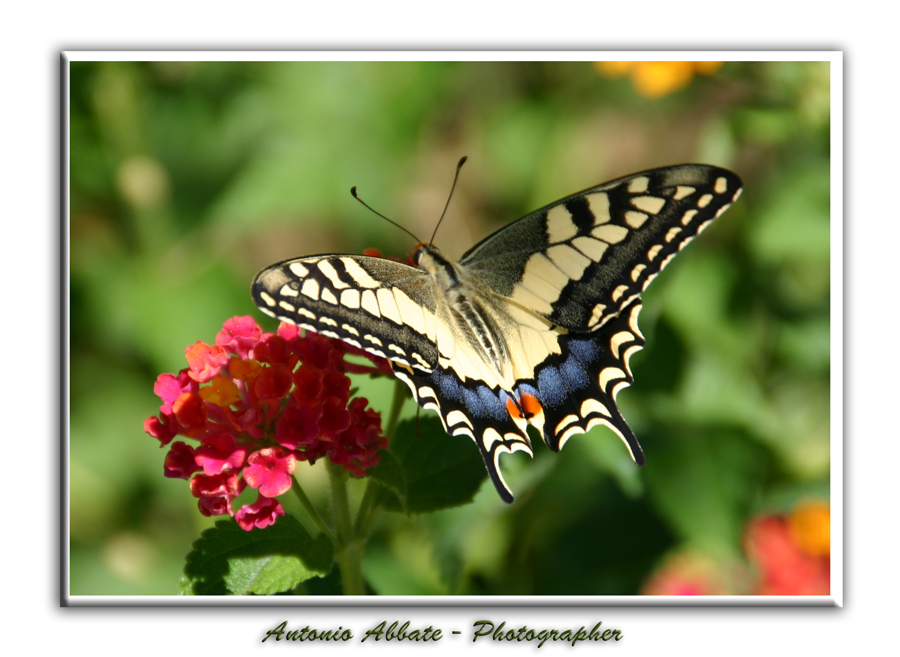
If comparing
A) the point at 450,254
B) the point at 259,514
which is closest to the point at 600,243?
the point at 259,514

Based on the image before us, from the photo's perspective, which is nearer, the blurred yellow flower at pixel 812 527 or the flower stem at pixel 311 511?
the flower stem at pixel 311 511

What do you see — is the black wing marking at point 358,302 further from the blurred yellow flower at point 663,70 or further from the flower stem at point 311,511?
the blurred yellow flower at point 663,70

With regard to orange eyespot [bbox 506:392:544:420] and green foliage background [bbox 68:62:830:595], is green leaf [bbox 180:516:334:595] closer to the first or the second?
orange eyespot [bbox 506:392:544:420]

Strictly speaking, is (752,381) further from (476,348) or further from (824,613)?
(476,348)

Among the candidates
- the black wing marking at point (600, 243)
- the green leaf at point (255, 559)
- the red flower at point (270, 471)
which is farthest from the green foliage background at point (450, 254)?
the red flower at point (270, 471)

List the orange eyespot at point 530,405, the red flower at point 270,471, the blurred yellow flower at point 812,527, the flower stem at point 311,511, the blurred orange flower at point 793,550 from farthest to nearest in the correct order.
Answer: the blurred yellow flower at point 812,527 → the blurred orange flower at point 793,550 → the orange eyespot at point 530,405 → the flower stem at point 311,511 → the red flower at point 270,471

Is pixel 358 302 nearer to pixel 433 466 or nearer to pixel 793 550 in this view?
pixel 433 466
